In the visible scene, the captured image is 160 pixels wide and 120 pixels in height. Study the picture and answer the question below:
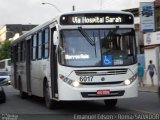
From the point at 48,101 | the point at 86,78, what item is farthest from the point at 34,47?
the point at 86,78

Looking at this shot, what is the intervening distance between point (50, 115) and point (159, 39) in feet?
75.1

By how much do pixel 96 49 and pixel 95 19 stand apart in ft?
3.30

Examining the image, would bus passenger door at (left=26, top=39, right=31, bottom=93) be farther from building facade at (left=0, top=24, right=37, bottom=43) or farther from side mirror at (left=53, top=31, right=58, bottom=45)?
building facade at (left=0, top=24, right=37, bottom=43)

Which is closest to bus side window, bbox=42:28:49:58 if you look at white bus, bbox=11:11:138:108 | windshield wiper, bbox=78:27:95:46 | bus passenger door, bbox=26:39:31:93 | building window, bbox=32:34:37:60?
white bus, bbox=11:11:138:108

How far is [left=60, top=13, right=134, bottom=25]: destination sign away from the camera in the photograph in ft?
52.7

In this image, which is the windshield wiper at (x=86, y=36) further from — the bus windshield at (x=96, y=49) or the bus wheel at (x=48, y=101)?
the bus wheel at (x=48, y=101)

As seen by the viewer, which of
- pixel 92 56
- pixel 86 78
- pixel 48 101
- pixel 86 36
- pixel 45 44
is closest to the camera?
pixel 86 78

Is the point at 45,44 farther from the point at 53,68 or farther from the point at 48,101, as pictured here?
the point at 48,101

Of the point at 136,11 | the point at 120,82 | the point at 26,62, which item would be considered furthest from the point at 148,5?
the point at 120,82

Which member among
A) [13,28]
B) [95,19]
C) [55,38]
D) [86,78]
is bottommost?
[86,78]

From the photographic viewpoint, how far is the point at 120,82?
1589cm

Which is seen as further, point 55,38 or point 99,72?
point 55,38

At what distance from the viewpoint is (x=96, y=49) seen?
1583 cm

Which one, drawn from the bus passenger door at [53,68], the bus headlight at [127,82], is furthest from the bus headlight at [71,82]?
the bus headlight at [127,82]
